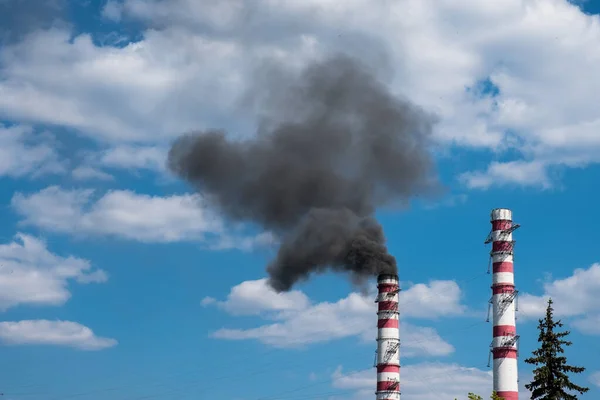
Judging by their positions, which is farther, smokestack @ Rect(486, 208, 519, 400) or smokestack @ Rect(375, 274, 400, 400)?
smokestack @ Rect(375, 274, 400, 400)

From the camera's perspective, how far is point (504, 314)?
60.9 m

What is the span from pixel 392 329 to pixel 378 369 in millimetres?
3248

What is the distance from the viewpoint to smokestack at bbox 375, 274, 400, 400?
65562mm

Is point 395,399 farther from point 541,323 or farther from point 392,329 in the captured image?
point 541,323

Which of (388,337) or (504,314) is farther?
(388,337)

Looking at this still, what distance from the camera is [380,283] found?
66.4 m

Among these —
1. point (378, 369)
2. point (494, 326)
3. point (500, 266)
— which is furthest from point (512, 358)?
point (378, 369)

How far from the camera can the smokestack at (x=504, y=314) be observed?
198 ft

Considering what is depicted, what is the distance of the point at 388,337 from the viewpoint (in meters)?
66.0

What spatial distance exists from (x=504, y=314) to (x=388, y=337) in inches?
376

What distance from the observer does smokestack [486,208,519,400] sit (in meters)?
60.2

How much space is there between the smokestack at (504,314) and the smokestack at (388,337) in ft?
26.4

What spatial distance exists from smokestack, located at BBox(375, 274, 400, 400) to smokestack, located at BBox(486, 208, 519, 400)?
804cm

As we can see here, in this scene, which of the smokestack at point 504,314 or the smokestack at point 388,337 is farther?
the smokestack at point 388,337
